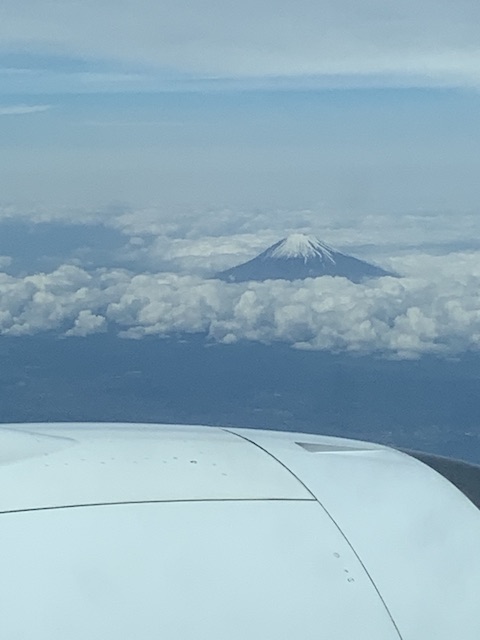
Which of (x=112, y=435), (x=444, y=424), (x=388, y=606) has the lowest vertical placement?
(x=444, y=424)

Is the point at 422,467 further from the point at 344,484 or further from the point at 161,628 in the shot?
the point at 161,628

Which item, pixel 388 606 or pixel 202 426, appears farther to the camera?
pixel 202 426

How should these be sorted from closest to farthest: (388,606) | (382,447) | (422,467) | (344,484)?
(388,606), (344,484), (422,467), (382,447)

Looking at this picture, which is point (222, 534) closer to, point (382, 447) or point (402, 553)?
point (402, 553)

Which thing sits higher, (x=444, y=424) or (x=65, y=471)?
(x=65, y=471)

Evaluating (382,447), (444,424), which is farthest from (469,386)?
(382,447)

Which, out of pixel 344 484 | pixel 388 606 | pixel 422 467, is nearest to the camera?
pixel 388 606

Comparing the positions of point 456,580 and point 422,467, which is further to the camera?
point 422,467

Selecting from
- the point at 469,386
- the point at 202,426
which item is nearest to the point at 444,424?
the point at 469,386

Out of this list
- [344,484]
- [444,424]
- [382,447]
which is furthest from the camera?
[444,424]
